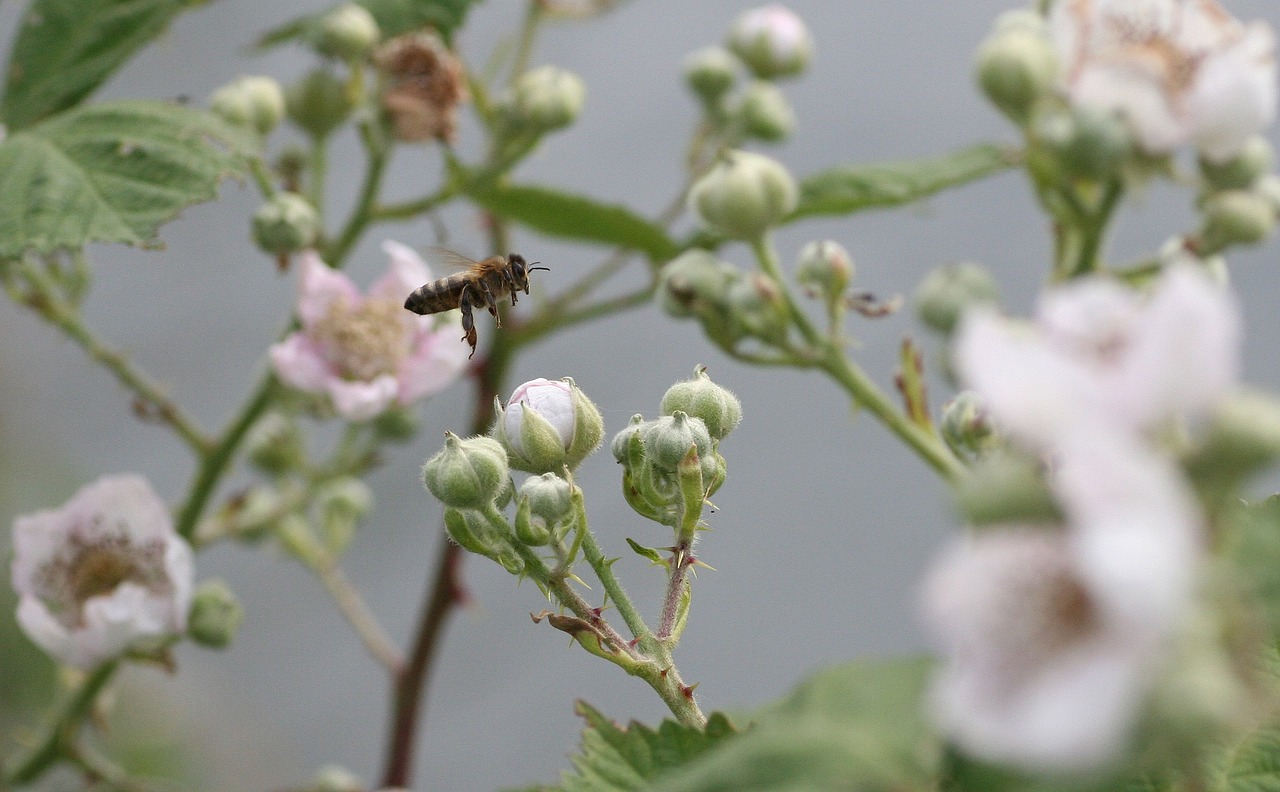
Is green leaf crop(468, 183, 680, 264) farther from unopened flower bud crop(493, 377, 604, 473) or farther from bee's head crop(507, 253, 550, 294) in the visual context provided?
unopened flower bud crop(493, 377, 604, 473)

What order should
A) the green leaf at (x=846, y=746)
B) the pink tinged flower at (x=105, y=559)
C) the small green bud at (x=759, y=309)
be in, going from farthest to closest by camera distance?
the pink tinged flower at (x=105, y=559) < the small green bud at (x=759, y=309) < the green leaf at (x=846, y=746)

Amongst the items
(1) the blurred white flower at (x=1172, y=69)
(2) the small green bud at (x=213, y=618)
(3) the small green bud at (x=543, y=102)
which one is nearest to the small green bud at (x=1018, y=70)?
(1) the blurred white flower at (x=1172, y=69)

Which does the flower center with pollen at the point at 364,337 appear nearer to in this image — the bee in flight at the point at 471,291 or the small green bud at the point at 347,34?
the bee in flight at the point at 471,291

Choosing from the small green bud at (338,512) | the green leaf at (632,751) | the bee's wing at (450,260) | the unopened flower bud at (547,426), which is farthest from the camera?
the small green bud at (338,512)

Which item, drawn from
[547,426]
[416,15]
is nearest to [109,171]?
[416,15]

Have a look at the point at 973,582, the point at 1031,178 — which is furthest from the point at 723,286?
the point at 973,582

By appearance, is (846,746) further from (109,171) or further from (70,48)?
(70,48)

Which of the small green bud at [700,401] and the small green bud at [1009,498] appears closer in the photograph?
the small green bud at [1009,498]

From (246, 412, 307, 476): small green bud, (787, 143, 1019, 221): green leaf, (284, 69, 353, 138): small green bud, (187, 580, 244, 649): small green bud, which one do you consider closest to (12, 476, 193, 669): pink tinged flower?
(187, 580, 244, 649): small green bud
